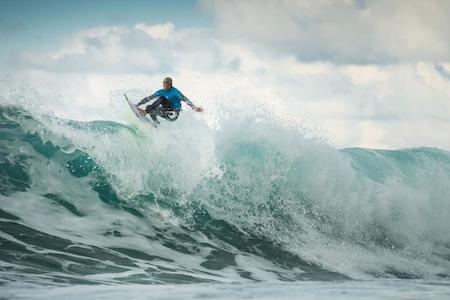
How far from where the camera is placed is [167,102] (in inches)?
507

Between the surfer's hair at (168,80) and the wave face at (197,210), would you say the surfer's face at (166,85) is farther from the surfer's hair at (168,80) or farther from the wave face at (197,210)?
the wave face at (197,210)

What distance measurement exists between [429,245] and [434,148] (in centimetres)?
1462

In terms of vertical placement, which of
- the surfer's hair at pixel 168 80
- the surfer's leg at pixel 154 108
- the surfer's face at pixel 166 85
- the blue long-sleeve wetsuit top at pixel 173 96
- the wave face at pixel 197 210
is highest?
the surfer's hair at pixel 168 80

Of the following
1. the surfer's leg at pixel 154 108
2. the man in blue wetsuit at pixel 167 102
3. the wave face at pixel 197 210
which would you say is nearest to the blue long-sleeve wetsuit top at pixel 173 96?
the man in blue wetsuit at pixel 167 102

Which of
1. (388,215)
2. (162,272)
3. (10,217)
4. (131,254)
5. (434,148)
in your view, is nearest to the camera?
(162,272)

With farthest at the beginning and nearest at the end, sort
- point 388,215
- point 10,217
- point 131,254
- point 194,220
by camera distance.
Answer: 1. point 388,215
2. point 194,220
3. point 10,217
4. point 131,254

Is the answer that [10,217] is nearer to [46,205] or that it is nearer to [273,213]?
[46,205]

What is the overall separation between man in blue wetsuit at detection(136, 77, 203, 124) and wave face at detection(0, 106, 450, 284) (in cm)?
88

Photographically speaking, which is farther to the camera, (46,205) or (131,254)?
(46,205)

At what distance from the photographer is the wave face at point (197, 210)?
332 inches

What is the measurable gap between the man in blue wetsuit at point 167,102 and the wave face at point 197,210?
2.89 feet

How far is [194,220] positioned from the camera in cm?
1151

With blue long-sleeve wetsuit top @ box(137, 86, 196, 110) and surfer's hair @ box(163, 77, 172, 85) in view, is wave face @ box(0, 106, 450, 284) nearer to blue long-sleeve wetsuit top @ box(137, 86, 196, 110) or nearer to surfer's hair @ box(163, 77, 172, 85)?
blue long-sleeve wetsuit top @ box(137, 86, 196, 110)

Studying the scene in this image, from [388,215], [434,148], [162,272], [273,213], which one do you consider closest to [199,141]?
[273,213]
